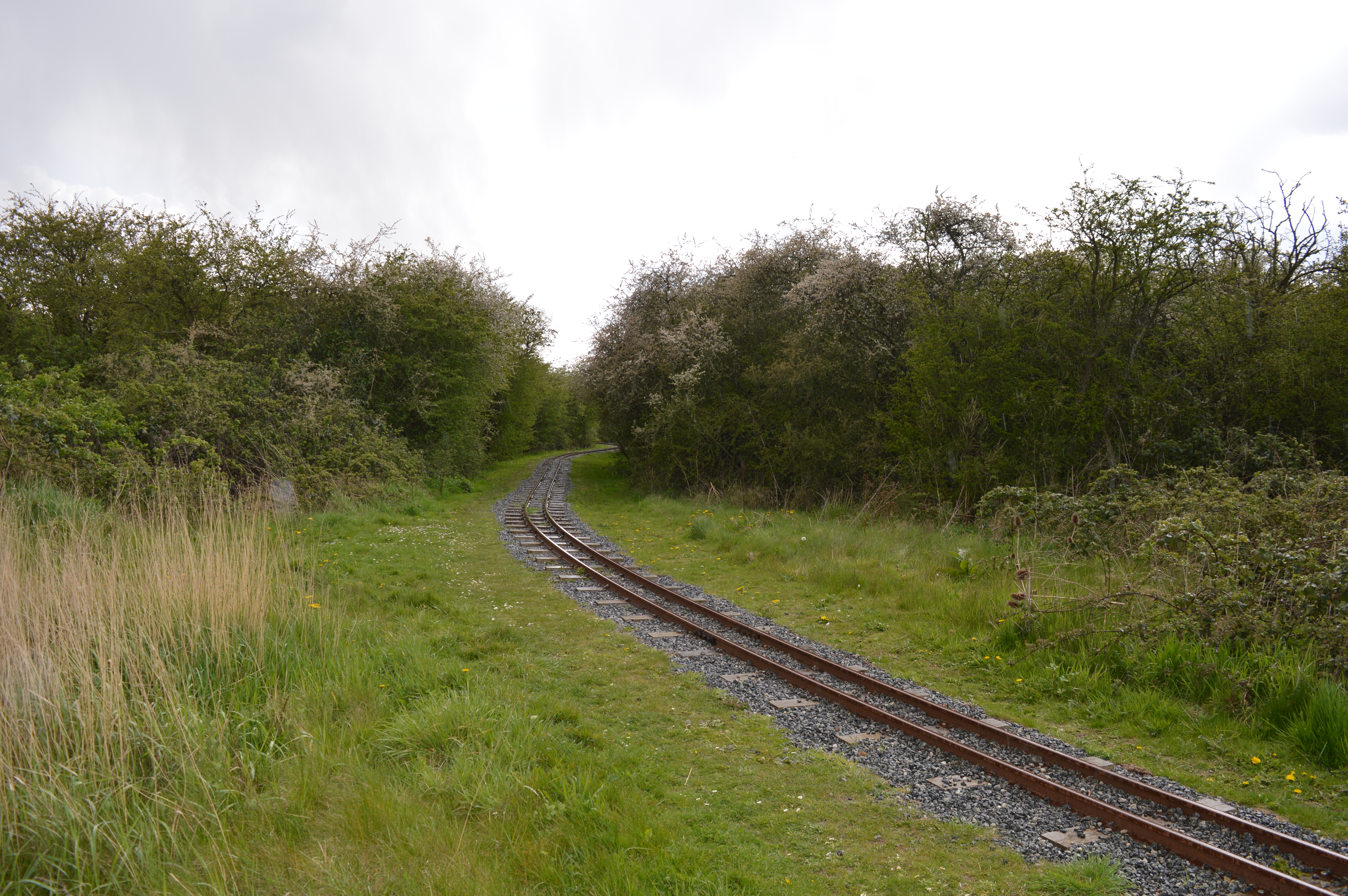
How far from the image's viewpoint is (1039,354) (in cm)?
1390

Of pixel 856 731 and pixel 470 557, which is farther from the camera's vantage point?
pixel 470 557

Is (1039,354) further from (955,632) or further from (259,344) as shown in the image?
(259,344)

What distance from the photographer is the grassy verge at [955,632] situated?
15.8 feet

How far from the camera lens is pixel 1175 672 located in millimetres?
6113

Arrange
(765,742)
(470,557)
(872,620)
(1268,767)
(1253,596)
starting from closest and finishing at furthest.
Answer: (1268,767) < (765,742) < (1253,596) < (872,620) < (470,557)

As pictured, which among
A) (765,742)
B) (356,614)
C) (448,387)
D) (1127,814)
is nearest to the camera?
(1127,814)

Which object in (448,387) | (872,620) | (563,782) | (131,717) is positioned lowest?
(872,620)

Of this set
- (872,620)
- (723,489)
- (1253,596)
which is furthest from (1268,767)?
(723,489)

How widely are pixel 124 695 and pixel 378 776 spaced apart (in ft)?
5.43

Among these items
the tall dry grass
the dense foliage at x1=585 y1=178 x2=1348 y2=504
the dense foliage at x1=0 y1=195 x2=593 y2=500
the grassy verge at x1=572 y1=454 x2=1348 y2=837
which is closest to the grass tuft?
the grassy verge at x1=572 y1=454 x2=1348 y2=837

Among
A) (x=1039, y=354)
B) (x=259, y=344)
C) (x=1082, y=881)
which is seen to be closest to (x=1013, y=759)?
(x=1082, y=881)

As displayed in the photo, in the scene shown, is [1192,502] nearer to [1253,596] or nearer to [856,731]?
[1253,596]

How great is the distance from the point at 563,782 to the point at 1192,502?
24.8 feet

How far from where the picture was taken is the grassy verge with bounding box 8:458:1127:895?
3.37 m
